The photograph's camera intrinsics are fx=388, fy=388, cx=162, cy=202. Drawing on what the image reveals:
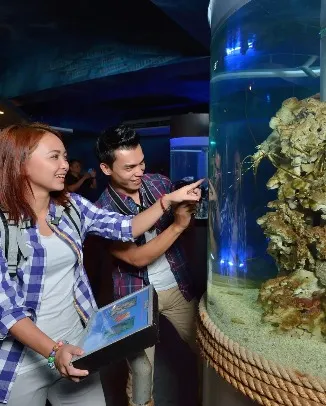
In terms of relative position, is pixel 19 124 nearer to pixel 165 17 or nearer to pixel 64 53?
pixel 165 17

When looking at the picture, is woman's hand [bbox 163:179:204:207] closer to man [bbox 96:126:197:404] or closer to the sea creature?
man [bbox 96:126:197:404]

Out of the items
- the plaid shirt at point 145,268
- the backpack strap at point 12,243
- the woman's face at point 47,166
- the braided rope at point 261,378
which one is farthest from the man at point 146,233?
the braided rope at point 261,378

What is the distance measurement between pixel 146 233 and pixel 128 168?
0.29m

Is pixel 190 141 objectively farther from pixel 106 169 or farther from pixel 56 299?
pixel 56 299

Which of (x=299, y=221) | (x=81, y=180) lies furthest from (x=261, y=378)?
(x=81, y=180)

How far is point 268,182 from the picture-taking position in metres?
0.95

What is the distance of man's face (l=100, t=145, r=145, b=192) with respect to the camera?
1617mm

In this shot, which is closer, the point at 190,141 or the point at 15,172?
the point at 15,172

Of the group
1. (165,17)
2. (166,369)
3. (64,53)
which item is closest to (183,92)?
(64,53)

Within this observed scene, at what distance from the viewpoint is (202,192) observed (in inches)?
59.6

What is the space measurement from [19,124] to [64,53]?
577 centimetres

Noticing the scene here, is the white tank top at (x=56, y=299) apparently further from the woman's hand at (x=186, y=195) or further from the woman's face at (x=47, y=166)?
the woman's hand at (x=186, y=195)

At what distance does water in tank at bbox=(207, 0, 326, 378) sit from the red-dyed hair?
58cm

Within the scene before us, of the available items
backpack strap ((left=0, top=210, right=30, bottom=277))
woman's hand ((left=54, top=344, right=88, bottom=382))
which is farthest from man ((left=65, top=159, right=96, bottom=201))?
woman's hand ((left=54, top=344, right=88, bottom=382))
